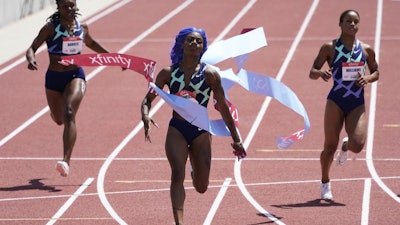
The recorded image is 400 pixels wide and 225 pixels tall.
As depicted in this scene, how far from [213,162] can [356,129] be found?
267cm

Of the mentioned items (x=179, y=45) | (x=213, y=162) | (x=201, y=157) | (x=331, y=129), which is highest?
(x=179, y=45)

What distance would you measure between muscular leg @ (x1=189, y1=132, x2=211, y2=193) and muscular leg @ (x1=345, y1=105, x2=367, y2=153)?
6.86 feet

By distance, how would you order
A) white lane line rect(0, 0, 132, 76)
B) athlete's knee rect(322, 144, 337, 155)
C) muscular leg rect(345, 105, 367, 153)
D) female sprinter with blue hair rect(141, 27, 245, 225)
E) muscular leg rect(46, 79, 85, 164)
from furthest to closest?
white lane line rect(0, 0, 132, 76) → muscular leg rect(46, 79, 85, 164) → athlete's knee rect(322, 144, 337, 155) → muscular leg rect(345, 105, 367, 153) → female sprinter with blue hair rect(141, 27, 245, 225)

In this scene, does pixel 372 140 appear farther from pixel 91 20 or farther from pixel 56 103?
pixel 91 20

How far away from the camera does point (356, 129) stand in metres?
11.6

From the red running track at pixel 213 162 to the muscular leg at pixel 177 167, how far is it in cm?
116

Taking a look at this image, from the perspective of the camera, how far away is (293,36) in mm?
24000

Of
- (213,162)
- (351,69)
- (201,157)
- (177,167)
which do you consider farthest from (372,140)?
(177,167)

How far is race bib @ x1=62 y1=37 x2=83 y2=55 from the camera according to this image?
1295 centimetres

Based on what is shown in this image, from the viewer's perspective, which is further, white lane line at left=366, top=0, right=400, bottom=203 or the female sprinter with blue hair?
white lane line at left=366, top=0, right=400, bottom=203

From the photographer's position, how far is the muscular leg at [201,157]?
9953 mm

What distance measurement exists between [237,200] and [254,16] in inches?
594

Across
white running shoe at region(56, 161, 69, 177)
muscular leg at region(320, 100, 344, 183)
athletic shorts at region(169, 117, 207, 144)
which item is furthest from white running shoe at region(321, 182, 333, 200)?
white running shoe at region(56, 161, 69, 177)

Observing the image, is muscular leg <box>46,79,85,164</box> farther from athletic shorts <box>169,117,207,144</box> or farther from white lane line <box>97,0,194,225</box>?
athletic shorts <box>169,117,207,144</box>
